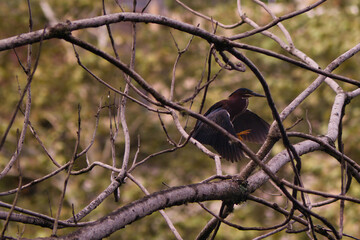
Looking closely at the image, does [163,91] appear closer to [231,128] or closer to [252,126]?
[252,126]

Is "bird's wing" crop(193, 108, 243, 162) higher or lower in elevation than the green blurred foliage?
lower

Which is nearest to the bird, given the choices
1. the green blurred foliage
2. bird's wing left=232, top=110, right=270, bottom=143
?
bird's wing left=232, top=110, right=270, bottom=143

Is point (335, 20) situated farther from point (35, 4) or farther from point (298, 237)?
point (35, 4)

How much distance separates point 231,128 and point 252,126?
1.33 feet

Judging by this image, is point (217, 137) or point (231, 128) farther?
point (217, 137)

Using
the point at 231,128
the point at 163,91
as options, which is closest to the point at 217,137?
the point at 231,128

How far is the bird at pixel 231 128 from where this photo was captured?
3510 millimetres

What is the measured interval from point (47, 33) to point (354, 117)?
4.93m

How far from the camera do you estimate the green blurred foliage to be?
5918 mm

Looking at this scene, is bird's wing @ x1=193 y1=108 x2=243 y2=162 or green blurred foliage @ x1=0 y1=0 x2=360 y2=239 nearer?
bird's wing @ x1=193 y1=108 x2=243 y2=162

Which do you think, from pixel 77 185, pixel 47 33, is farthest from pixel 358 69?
pixel 47 33

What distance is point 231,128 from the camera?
3393mm

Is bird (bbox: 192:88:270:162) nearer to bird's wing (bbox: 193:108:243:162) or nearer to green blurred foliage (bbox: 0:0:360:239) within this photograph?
bird's wing (bbox: 193:108:243:162)

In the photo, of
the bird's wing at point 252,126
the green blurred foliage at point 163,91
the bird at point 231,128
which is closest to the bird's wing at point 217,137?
the bird at point 231,128
